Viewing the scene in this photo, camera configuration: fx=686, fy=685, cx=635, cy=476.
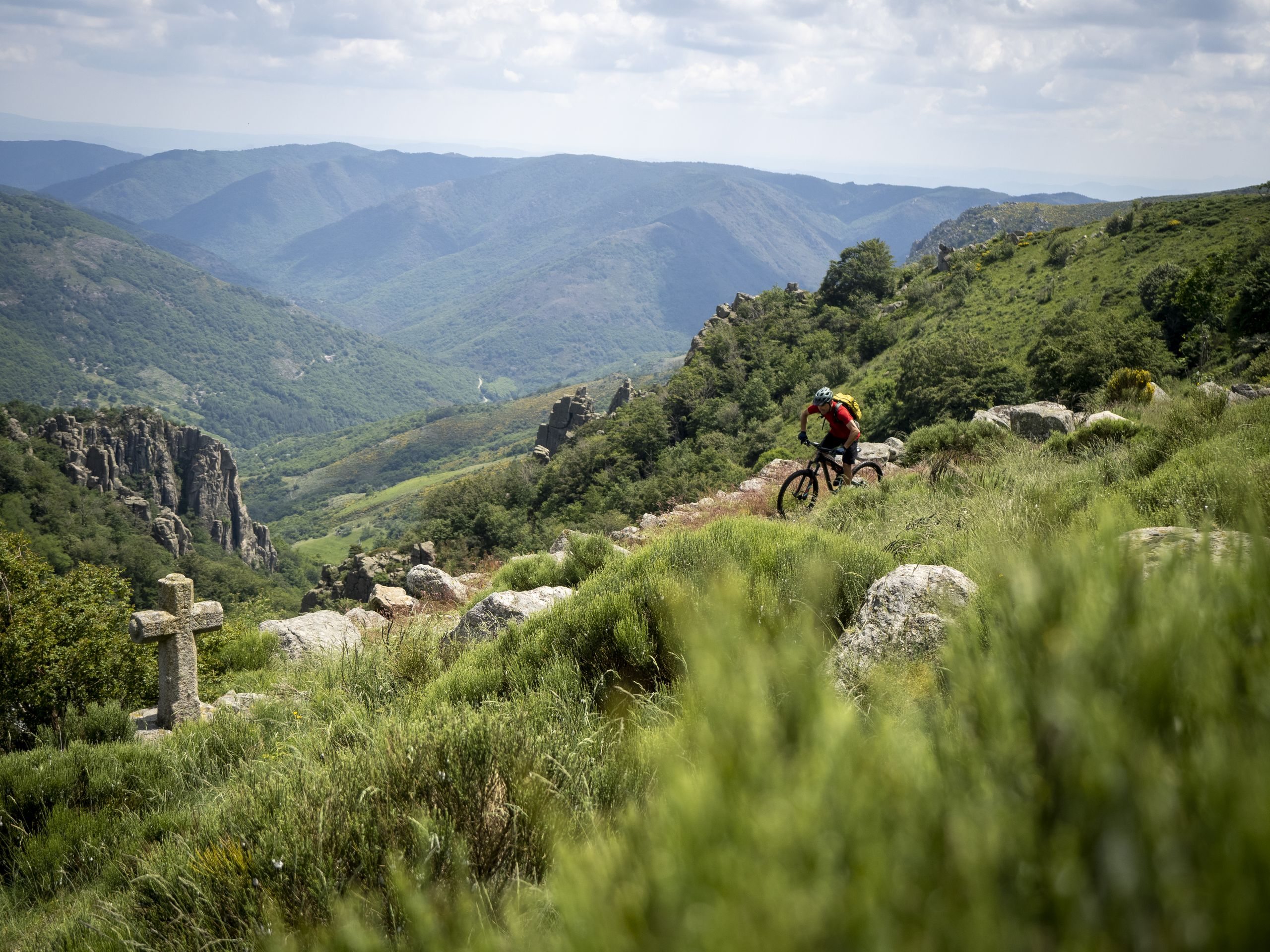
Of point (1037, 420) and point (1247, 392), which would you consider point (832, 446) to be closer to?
point (1037, 420)

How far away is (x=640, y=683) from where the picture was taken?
13.9ft

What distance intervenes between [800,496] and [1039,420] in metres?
6.58

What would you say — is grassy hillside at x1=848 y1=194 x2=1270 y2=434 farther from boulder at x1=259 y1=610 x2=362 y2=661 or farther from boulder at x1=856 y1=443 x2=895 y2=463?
boulder at x1=259 y1=610 x2=362 y2=661

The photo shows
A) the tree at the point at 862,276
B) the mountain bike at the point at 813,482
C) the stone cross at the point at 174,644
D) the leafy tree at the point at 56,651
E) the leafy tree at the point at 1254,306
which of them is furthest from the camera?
the tree at the point at 862,276

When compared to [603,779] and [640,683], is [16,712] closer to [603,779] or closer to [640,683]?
[640,683]

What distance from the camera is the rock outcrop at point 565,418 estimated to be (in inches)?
2542

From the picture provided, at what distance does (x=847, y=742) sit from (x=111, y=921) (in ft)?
11.1

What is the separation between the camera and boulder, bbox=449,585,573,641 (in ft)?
23.0

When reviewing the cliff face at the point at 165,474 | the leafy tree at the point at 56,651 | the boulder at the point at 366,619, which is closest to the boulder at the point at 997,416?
the boulder at the point at 366,619

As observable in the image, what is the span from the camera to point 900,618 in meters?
3.88

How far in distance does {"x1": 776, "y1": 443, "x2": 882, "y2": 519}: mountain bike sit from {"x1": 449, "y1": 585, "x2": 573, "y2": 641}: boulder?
4.32 metres

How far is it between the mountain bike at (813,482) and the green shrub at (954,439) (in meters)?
2.39

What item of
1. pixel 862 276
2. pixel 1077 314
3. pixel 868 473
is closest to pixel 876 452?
pixel 868 473

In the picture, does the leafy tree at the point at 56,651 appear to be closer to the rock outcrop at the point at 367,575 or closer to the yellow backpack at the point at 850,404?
the yellow backpack at the point at 850,404
